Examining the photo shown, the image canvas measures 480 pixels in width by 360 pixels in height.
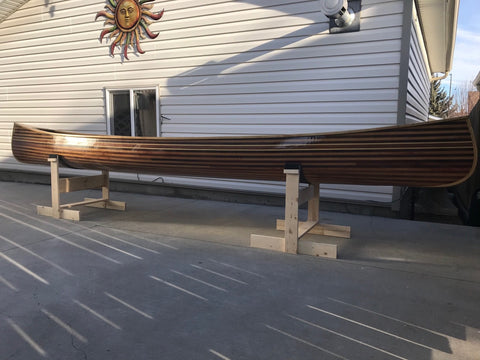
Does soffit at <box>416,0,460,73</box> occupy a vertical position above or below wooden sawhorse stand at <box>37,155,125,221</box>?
above

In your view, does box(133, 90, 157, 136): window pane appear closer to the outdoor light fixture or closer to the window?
the window

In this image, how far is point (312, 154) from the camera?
3266 millimetres

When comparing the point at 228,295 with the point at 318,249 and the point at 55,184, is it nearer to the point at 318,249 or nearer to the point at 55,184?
the point at 318,249

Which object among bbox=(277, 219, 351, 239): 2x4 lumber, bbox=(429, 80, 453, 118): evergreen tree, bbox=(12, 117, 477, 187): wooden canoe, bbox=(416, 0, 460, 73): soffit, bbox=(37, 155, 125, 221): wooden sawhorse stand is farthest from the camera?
bbox=(429, 80, 453, 118): evergreen tree

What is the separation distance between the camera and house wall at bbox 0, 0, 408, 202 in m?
4.60

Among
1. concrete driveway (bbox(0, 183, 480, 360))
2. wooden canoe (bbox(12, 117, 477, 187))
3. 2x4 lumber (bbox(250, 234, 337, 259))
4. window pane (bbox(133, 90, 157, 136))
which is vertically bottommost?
concrete driveway (bbox(0, 183, 480, 360))

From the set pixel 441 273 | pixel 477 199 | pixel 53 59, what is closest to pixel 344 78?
pixel 477 199

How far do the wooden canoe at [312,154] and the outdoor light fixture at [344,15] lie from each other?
182 centimetres

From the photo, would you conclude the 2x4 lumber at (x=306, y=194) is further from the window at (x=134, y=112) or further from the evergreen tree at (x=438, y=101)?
the evergreen tree at (x=438, y=101)

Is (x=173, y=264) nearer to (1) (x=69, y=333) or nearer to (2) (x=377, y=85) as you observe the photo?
(1) (x=69, y=333)

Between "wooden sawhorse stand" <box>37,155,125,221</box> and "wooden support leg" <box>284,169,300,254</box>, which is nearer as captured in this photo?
"wooden support leg" <box>284,169,300,254</box>

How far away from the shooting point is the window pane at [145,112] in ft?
20.7

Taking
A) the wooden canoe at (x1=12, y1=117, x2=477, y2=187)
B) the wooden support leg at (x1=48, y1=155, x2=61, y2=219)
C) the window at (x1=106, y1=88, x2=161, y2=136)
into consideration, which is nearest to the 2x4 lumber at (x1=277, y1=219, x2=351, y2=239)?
the wooden canoe at (x1=12, y1=117, x2=477, y2=187)

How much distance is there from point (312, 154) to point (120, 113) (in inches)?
174
